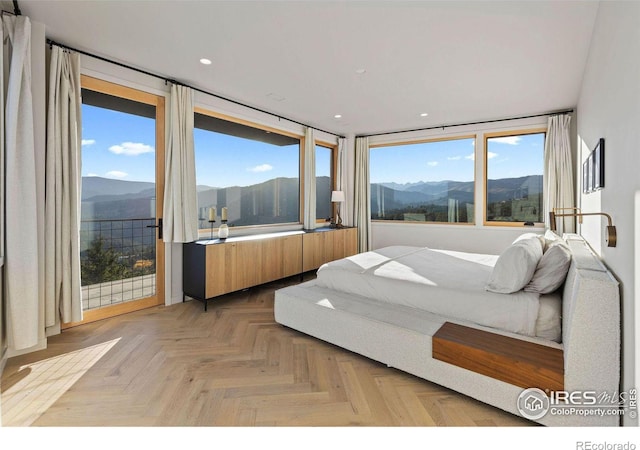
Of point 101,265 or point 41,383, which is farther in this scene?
point 101,265

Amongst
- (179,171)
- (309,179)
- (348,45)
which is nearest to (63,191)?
(179,171)

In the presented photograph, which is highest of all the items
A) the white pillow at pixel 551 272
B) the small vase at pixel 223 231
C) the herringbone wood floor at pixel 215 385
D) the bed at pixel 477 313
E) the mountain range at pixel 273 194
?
the mountain range at pixel 273 194

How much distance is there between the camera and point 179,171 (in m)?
3.48

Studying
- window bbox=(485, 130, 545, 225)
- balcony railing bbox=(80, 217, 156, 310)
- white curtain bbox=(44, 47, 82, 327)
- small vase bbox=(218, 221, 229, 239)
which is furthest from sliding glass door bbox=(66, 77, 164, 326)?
window bbox=(485, 130, 545, 225)

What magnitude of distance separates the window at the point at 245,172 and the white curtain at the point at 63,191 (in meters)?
1.38

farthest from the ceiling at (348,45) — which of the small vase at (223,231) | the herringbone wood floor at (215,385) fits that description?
the herringbone wood floor at (215,385)

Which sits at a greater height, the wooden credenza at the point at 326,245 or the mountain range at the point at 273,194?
the mountain range at the point at 273,194

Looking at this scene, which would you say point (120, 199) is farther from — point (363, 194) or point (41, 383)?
point (363, 194)

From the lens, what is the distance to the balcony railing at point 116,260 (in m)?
3.07

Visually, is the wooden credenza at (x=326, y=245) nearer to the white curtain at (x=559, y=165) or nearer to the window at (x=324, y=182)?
the window at (x=324, y=182)

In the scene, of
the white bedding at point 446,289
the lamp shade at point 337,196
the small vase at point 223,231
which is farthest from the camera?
the lamp shade at point 337,196

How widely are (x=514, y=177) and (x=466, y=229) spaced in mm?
1083

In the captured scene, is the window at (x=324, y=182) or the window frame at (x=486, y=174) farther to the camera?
the window at (x=324, y=182)
